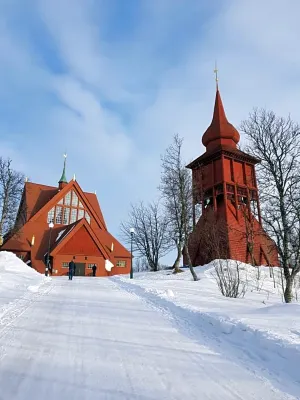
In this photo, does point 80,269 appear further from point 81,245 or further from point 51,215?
point 51,215

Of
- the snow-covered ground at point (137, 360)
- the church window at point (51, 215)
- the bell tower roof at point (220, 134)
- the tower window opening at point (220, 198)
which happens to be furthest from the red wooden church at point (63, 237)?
the snow-covered ground at point (137, 360)

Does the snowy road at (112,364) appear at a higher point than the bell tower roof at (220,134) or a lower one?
lower

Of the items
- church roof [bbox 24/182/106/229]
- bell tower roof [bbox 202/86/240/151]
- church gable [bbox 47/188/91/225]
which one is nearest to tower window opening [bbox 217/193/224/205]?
bell tower roof [bbox 202/86/240/151]

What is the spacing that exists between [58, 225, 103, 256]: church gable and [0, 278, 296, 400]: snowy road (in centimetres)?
2451

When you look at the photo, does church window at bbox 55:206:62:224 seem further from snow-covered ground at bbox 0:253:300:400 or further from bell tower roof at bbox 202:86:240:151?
snow-covered ground at bbox 0:253:300:400

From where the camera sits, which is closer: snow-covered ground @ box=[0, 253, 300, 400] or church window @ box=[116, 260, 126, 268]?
snow-covered ground @ box=[0, 253, 300, 400]

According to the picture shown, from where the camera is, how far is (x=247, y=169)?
34500mm

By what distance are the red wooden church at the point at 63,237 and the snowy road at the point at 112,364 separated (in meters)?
22.1

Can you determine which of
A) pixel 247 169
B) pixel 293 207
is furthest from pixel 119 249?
pixel 293 207

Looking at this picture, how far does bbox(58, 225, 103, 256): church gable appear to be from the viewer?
97.2ft

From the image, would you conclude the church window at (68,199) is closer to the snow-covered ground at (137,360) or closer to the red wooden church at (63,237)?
the red wooden church at (63,237)

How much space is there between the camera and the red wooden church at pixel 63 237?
1166 inches

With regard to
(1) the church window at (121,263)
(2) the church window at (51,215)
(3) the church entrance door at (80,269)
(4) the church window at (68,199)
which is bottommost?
(3) the church entrance door at (80,269)

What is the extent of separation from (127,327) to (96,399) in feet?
9.30
